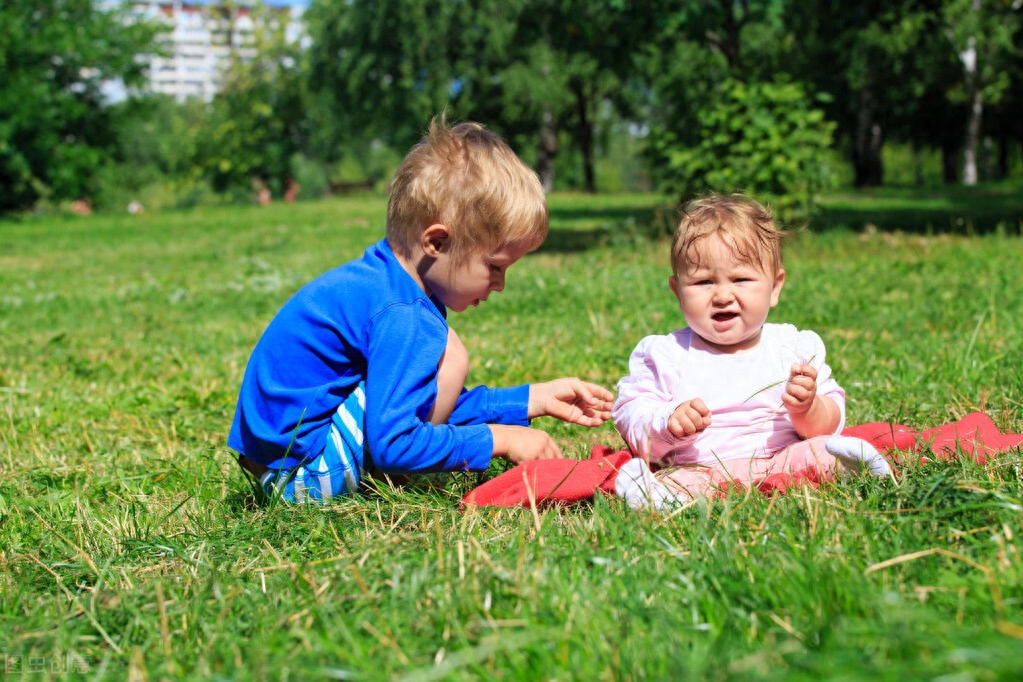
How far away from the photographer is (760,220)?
9.42ft

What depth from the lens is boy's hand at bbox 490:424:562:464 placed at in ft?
9.41

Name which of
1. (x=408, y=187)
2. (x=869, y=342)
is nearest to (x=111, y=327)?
→ (x=408, y=187)

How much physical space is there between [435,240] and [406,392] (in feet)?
1.58

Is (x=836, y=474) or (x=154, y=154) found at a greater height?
(x=154, y=154)

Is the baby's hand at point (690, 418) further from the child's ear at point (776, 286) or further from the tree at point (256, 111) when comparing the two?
the tree at point (256, 111)

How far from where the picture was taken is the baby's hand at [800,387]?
8.46 feet

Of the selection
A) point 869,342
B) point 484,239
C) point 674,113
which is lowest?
point 869,342

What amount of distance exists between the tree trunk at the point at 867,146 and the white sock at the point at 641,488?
107ft

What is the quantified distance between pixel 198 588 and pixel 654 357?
1604mm

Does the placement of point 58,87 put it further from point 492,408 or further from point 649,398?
point 649,398

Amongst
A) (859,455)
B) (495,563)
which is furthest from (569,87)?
(495,563)

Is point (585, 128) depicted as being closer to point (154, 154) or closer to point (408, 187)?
point (408, 187)

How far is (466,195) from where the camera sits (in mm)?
2715

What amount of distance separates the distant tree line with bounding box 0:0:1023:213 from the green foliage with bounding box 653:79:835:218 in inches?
0.9
